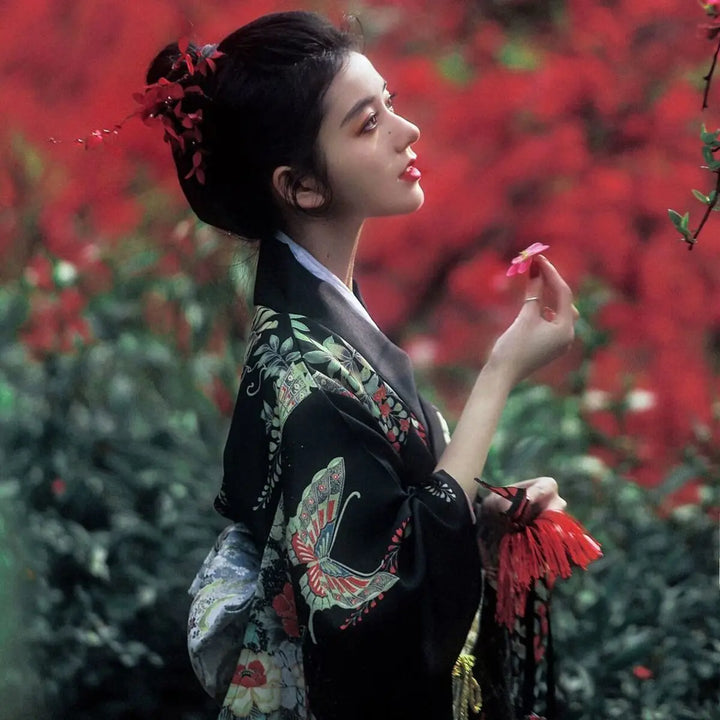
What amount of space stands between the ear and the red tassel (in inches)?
21.9

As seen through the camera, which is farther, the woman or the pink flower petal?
the pink flower petal

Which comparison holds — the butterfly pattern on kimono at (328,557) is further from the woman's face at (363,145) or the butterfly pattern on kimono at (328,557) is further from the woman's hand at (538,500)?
the woman's face at (363,145)

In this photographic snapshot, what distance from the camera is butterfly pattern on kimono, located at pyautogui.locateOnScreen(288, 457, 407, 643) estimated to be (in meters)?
1.71

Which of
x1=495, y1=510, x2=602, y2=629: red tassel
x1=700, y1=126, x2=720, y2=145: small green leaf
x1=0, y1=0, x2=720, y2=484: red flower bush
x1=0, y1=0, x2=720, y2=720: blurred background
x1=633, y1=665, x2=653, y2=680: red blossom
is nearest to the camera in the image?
x1=700, y1=126, x2=720, y2=145: small green leaf

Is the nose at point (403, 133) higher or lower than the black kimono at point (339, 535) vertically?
higher

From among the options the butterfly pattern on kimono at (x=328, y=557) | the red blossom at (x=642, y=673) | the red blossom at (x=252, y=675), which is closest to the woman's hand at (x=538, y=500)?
the butterfly pattern on kimono at (x=328, y=557)

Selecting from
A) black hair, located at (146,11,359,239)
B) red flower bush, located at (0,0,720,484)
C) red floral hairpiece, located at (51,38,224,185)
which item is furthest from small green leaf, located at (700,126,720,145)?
red flower bush, located at (0,0,720,484)

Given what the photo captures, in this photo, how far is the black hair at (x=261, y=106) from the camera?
1.89m

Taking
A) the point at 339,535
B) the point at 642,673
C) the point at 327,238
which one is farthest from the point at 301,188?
the point at 642,673

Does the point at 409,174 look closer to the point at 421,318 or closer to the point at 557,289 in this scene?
the point at 557,289

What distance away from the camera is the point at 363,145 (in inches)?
74.6

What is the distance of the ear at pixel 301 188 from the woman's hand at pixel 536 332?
1.09 feet

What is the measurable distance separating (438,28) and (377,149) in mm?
3174

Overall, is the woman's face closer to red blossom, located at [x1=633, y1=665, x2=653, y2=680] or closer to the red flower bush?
red blossom, located at [x1=633, y1=665, x2=653, y2=680]
